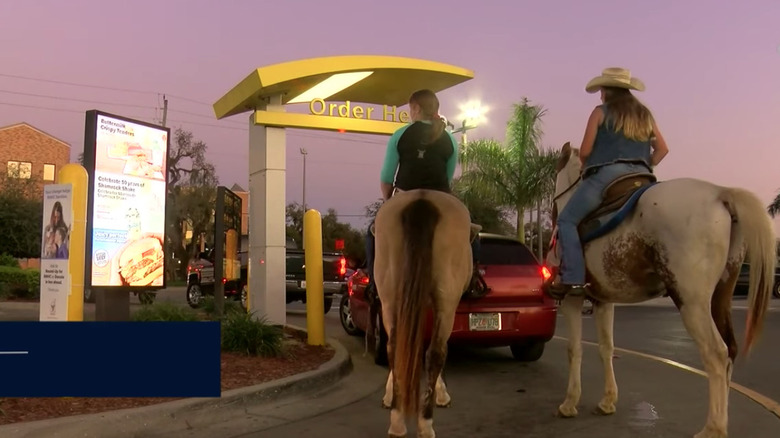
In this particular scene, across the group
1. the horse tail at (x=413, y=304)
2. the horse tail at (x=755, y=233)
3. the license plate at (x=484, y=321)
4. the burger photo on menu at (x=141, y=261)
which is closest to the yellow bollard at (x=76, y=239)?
the burger photo on menu at (x=141, y=261)

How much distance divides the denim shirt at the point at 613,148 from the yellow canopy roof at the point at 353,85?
530 centimetres

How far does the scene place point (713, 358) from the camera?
4.44 meters

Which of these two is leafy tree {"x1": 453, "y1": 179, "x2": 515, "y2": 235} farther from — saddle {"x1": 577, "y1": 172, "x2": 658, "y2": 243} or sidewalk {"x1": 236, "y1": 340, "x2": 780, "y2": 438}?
saddle {"x1": 577, "y1": 172, "x2": 658, "y2": 243}

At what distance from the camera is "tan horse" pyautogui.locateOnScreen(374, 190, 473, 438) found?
418cm

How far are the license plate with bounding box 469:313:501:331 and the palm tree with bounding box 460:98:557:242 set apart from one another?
2156 centimetres

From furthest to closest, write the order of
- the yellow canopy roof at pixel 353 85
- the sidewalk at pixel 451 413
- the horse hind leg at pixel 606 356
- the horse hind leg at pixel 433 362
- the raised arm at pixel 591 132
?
the yellow canopy roof at pixel 353 85, the horse hind leg at pixel 606 356, the raised arm at pixel 591 132, the sidewalk at pixel 451 413, the horse hind leg at pixel 433 362

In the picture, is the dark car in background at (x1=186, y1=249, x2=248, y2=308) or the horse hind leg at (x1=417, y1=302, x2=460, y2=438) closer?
the horse hind leg at (x1=417, y1=302, x2=460, y2=438)

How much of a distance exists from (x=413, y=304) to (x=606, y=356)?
2.41 metres

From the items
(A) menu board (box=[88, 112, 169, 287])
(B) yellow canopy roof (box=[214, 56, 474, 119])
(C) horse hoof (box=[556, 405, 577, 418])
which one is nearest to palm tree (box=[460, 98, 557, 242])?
(B) yellow canopy roof (box=[214, 56, 474, 119])

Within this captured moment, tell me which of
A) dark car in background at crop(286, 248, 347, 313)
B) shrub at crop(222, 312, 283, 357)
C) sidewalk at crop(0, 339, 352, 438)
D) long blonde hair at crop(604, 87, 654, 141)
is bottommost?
sidewalk at crop(0, 339, 352, 438)

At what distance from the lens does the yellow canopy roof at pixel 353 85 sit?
9.61 meters

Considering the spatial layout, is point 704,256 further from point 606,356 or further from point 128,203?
point 128,203
